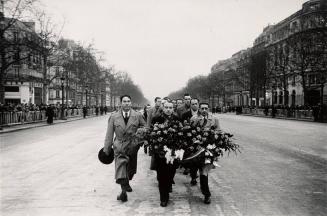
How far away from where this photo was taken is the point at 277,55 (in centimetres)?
5922

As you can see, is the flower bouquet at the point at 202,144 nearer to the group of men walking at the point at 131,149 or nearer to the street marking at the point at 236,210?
the group of men walking at the point at 131,149

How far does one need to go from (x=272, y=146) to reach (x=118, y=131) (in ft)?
33.7

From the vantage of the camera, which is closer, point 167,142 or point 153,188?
point 167,142

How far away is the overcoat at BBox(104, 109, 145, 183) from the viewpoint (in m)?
6.70

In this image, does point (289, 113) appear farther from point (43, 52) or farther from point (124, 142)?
point (124, 142)

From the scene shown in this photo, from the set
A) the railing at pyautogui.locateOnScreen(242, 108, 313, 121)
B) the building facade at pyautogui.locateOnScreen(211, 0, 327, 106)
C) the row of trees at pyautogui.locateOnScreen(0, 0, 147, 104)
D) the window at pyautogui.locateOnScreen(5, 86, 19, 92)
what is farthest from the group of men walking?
the window at pyautogui.locateOnScreen(5, 86, 19, 92)

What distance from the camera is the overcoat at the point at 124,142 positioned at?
22.0 ft

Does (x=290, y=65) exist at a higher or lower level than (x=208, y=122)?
higher

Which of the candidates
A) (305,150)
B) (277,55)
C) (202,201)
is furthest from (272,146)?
(277,55)

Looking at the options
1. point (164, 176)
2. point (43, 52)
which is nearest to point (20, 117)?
point (43, 52)

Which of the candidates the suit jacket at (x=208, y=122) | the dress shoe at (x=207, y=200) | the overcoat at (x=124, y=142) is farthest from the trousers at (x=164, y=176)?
the suit jacket at (x=208, y=122)

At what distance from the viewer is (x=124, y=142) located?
22.3ft

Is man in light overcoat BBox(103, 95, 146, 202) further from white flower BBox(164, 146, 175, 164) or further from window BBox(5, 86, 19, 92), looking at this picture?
window BBox(5, 86, 19, 92)

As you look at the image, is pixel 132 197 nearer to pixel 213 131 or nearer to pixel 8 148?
pixel 213 131
